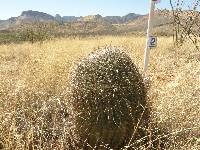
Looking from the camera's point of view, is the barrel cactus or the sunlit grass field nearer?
the barrel cactus

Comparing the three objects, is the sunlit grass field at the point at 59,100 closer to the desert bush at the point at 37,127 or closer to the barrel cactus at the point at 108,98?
the desert bush at the point at 37,127

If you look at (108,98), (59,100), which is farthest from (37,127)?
(108,98)

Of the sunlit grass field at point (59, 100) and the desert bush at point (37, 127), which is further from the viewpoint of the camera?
the sunlit grass field at point (59, 100)

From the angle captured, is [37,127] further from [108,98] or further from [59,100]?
[108,98]

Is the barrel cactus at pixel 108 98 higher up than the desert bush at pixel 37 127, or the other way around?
the barrel cactus at pixel 108 98

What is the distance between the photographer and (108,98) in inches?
182

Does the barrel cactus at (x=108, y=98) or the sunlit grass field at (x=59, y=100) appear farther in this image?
the sunlit grass field at (x=59, y=100)

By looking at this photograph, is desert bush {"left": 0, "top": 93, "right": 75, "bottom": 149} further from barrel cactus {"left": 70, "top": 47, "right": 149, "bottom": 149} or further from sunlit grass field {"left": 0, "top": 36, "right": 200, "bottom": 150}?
barrel cactus {"left": 70, "top": 47, "right": 149, "bottom": 149}

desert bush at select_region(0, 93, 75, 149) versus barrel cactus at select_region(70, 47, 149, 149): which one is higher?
barrel cactus at select_region(70, 47, 149, 149)

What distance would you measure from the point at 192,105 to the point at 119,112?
1.33 m

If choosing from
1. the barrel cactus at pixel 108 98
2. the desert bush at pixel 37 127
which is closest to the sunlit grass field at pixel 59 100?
the desert bush at pixel 37 127

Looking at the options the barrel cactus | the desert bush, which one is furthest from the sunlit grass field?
the barrel cactus

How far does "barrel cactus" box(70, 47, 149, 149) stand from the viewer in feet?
15.2

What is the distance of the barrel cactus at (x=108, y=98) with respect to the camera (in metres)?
4.63
